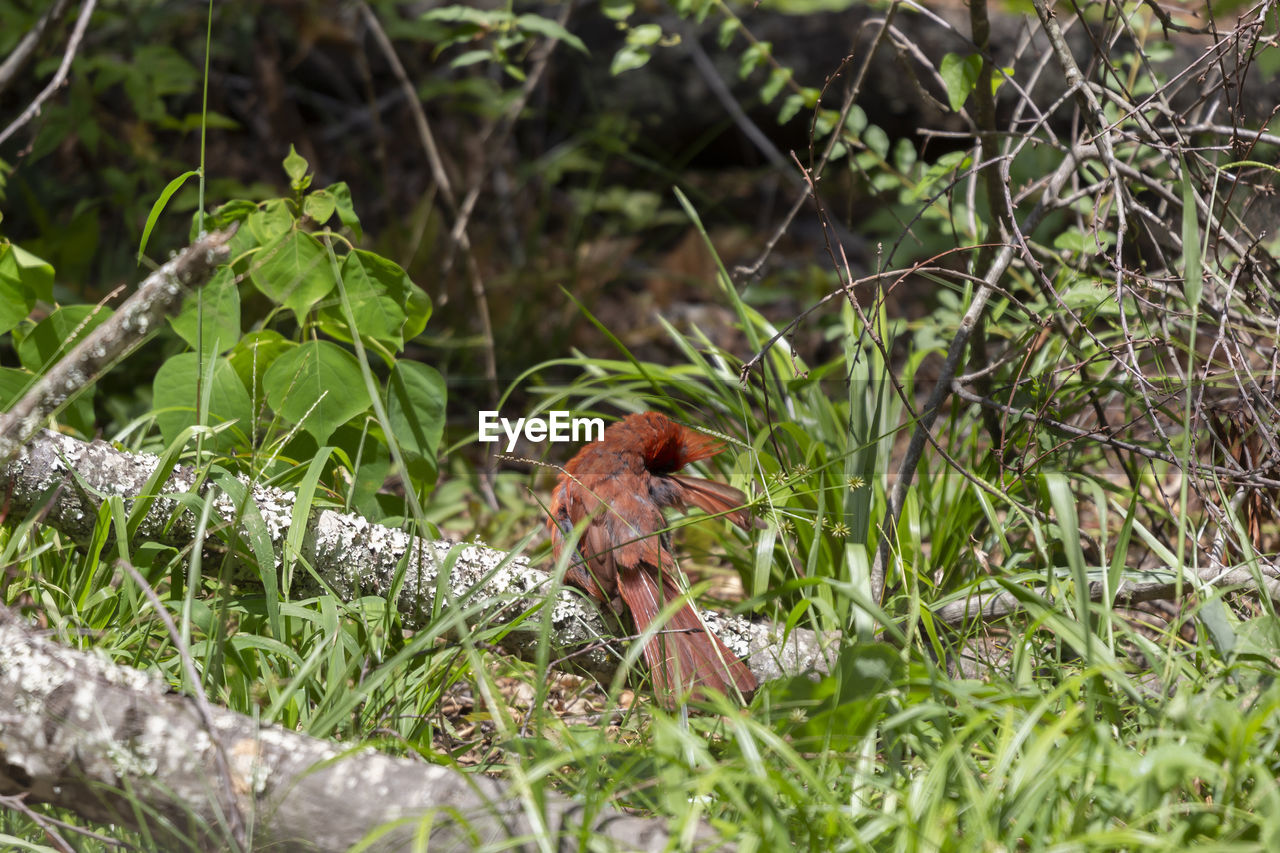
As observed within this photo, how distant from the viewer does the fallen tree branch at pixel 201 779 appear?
1.34 m

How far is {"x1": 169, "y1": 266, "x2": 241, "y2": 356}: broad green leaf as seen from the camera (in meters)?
2.18

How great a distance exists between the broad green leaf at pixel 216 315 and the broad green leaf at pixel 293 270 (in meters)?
0.10

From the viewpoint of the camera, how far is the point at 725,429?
2742 mm

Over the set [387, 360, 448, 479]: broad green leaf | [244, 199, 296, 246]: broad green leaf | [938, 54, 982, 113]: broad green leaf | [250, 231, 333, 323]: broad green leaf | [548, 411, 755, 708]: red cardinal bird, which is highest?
[938, 54, 982, 113]: broad green leaf

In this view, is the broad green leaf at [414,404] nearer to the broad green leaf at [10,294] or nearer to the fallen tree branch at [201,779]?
the broad green leaf at [10,294]

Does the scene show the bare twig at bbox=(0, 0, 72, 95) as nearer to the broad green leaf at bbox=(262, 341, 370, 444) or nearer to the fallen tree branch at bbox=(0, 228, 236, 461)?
the broad green leaf at bbox=(262, 341, 370, 444)

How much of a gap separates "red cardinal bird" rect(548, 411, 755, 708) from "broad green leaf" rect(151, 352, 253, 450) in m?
0.77

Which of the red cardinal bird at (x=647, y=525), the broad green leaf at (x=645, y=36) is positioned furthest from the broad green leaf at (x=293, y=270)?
the broad green leaf at (x=645, y=36)

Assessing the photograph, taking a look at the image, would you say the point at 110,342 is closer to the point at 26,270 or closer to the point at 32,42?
the point at 26,270

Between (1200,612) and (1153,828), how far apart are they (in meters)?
0.44

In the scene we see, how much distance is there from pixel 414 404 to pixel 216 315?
478 millimetres

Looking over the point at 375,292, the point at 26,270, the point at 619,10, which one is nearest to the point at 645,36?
the point at 619,10

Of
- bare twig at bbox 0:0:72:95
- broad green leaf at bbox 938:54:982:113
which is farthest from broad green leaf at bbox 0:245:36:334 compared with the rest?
broad green leaf at bbox 938:54:982:113

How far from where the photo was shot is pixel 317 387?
2156mm
